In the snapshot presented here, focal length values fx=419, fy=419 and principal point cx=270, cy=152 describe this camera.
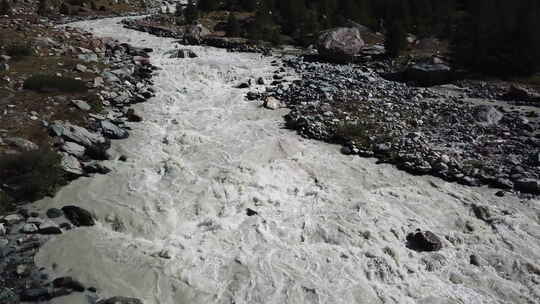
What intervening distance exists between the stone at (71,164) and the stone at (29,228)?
226 centimetres

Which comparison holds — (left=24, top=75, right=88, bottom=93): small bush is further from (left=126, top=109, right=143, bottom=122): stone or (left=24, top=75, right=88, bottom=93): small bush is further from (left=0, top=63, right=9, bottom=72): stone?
(left=126, top=109, right=143, bottom=122): stone

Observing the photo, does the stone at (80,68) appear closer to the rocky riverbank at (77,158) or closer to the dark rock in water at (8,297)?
the rocky riverbank at (77,158)

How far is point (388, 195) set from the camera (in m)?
12.0

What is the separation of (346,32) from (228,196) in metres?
17.1

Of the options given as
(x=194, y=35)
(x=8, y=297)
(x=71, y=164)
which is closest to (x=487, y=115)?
(x=71, y=164)

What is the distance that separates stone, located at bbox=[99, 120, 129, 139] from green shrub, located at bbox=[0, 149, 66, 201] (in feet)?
8.40

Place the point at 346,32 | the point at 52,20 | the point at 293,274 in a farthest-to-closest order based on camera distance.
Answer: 1. the point at 52,20
2. the point at 346,32
3. the point at 293,274

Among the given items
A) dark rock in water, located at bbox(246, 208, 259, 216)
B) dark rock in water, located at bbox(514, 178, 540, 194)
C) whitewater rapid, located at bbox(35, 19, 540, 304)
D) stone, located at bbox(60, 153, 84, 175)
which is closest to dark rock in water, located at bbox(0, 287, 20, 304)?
whitewater rapid, located at bbox(35, 19, 540, 304)

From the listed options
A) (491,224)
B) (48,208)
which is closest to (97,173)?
(48,208)

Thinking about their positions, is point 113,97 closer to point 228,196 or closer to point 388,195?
point 228,196

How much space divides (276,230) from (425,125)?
8299 millimetres

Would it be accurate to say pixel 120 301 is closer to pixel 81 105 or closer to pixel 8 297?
pixel 8 297

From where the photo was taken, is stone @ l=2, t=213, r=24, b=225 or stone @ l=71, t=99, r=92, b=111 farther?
stone @ l=71, t=99, r=92, b=111

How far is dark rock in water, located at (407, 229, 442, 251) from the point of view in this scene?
397 inches
